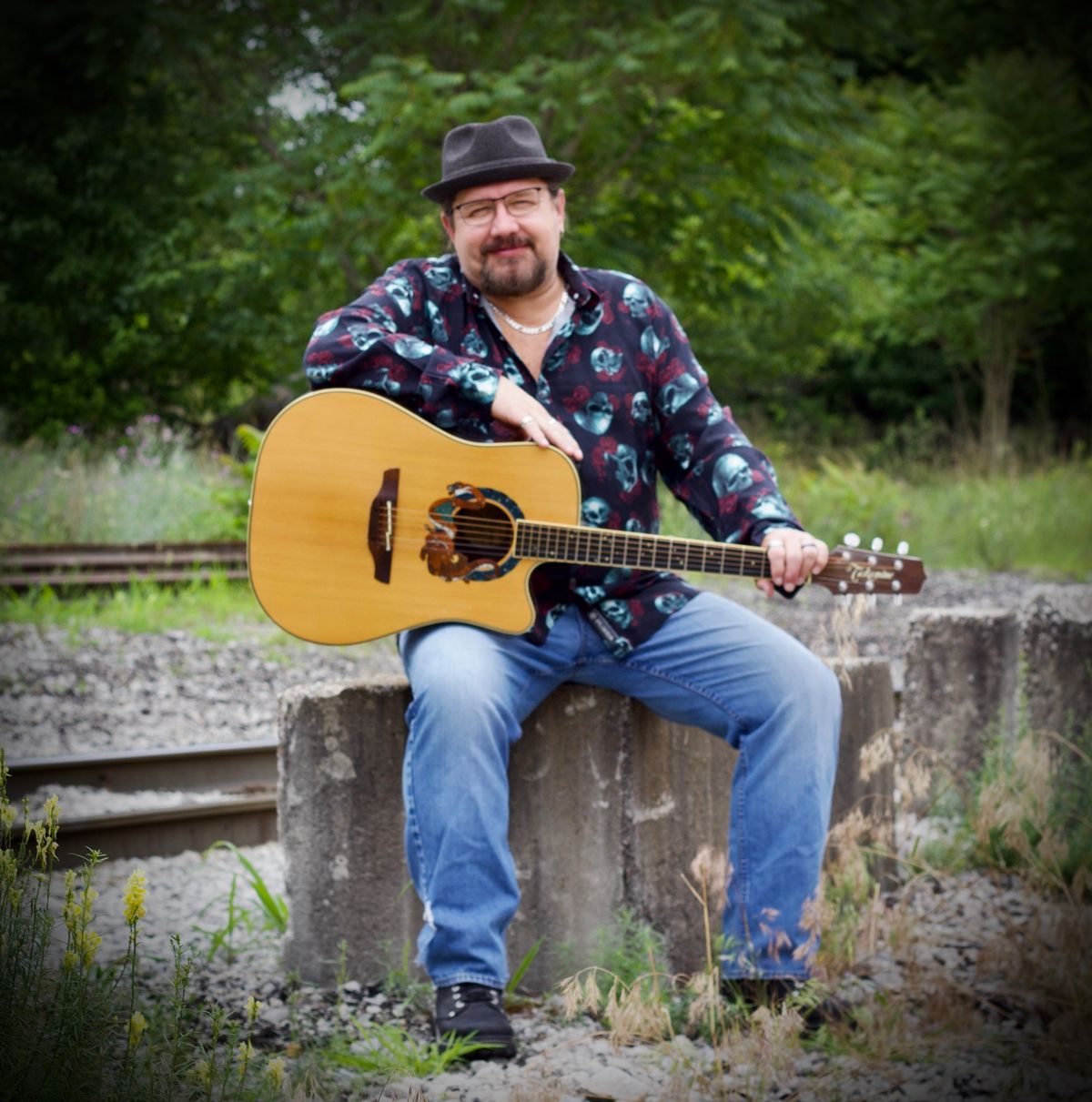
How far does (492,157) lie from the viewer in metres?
3.05

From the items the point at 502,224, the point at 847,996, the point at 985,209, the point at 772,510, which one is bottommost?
the point at 847,996

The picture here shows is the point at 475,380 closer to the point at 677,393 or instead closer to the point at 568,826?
the point at 677,393

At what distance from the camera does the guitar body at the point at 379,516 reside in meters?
2.79

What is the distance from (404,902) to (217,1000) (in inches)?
19.0

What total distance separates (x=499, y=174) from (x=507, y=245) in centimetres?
17

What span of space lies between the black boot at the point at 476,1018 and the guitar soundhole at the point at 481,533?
93cm

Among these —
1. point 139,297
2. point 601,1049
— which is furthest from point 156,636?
point 139,297

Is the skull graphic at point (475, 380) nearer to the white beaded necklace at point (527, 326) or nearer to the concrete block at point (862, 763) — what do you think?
the white beaded necklace at point (527, 326)

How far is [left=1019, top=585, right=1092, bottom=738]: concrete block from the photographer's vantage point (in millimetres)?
4160

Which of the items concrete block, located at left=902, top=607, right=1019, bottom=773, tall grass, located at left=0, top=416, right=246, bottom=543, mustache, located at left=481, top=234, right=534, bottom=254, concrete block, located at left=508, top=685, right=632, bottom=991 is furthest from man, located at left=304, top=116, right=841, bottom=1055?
tall grass, located at left=0, top=416, right=246, bottom=543

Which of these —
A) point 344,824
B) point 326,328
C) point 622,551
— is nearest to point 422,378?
point 326,328

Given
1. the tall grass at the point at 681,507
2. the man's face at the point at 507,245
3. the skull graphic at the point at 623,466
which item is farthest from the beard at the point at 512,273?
the tall grass at the point at 681,507

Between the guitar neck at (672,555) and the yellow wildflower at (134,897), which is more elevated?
the guitar neck at (672,555)

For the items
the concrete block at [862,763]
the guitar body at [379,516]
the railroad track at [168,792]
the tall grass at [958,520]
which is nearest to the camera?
the guitar body at [379,516]
